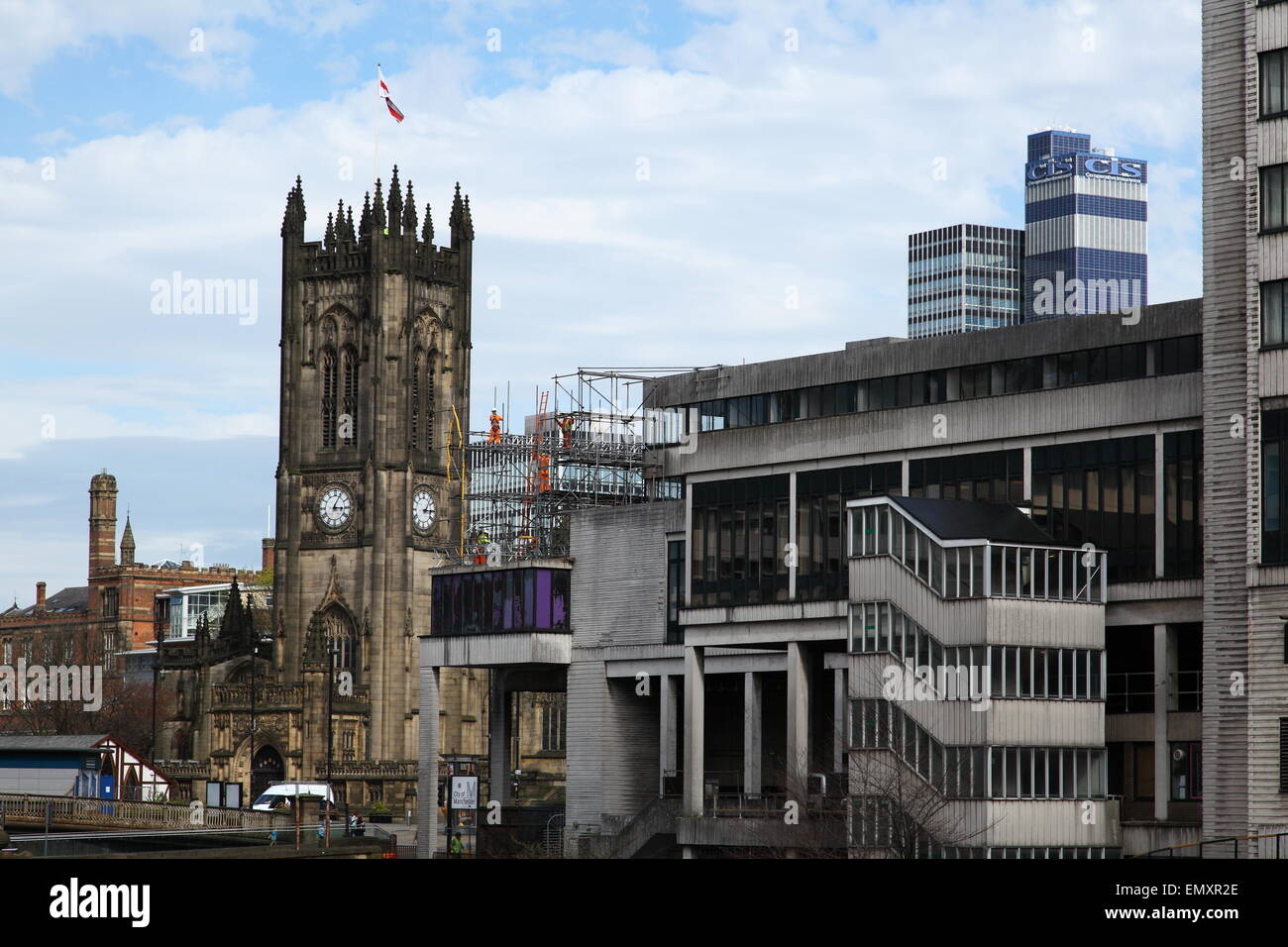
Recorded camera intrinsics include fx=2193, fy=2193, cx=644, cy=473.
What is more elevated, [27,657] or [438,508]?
[438,508]

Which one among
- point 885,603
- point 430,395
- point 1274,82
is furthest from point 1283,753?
point 430,395

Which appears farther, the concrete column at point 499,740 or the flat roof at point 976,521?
the concrete column at point 499,740

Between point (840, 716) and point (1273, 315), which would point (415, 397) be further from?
point (1273, 315)

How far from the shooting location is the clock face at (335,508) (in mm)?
149375

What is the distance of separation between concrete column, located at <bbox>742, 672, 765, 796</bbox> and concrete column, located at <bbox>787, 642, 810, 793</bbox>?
87.2 inches

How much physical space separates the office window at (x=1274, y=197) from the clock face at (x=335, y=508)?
98155 millimetres

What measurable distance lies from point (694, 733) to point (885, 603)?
13.8 metres

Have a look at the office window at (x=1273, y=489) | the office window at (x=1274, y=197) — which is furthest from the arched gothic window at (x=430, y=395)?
the office window at (x=1273, y=489)

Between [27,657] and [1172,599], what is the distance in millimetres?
154035

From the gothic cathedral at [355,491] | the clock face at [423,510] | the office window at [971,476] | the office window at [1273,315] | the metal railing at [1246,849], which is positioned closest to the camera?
the metal railing at [1246,849]

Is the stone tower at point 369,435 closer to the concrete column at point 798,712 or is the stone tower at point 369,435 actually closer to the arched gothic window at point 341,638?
the arched gothic window at point 341,638
